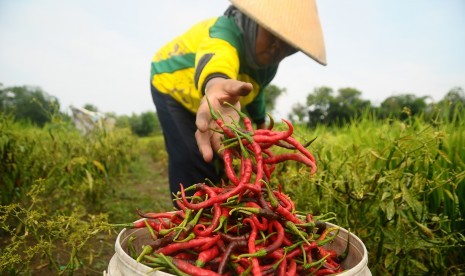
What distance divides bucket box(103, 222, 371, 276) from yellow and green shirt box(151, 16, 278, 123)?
0.80 meters

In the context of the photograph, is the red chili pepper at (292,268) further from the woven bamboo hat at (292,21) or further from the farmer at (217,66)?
the woven bamboo hat at (292,21)

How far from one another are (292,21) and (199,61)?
22.6 inches

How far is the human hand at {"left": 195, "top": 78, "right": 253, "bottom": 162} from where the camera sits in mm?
1450

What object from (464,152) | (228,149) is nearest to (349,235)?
(228,149)

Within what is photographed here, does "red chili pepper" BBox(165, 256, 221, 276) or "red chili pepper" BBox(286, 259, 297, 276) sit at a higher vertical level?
"red chili pepper" BBox(165, 256, 221, 276)

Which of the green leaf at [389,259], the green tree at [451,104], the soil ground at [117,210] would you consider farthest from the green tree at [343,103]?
the green leaf at [389,259]

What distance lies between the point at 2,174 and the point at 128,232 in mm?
1631

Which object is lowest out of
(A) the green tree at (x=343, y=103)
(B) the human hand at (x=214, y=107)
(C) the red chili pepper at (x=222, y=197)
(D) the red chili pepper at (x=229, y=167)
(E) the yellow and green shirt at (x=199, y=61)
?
(A) the green tree at (x=343, y=103)

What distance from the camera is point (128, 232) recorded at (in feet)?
4.71

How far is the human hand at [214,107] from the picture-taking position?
1.45 meters

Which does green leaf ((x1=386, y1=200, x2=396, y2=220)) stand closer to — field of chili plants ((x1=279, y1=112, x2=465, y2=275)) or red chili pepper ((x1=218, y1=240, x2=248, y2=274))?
field of chili plants ((x1=279, y1=112, x2=465, y2=275))

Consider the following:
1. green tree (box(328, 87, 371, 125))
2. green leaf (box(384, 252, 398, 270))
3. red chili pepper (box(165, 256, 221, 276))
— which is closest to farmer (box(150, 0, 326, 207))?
red chili pepper (box(165, 256, 221, 276))

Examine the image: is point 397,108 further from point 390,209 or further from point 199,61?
point 199,61

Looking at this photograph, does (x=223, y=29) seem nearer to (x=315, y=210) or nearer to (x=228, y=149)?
(x=228, y=149)
